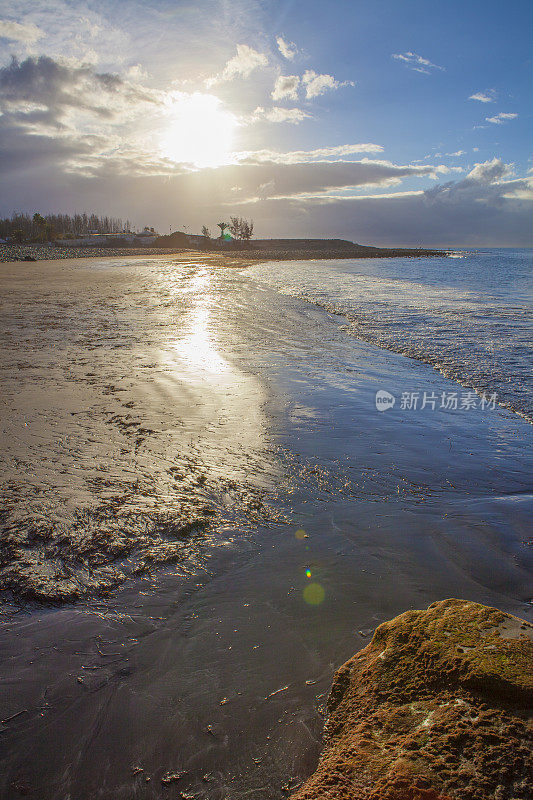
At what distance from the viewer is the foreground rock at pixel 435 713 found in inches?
44.8

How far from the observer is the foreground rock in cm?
114

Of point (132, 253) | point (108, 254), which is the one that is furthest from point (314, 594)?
point (132, 253)

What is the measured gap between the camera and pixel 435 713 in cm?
133

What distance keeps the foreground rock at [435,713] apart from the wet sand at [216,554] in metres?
0.31

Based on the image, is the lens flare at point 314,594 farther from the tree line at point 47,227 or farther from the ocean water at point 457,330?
the tree line at point 47,227

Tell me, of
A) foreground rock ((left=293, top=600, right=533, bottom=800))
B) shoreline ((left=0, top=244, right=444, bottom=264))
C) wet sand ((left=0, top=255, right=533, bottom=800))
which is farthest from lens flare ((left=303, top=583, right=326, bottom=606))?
shoreline ((left=0, top=244, right=444, bottom=264))

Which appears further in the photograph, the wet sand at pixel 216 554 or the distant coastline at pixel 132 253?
the distant coastline at pixel 132 253

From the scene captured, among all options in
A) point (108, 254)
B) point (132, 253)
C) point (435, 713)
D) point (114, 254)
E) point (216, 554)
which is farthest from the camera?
point (132, 253)

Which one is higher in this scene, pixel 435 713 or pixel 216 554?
pixel 435 713

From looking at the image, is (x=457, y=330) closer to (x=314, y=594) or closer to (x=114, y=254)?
(x=314, y=594)

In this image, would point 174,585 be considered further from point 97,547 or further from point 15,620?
point 15,620

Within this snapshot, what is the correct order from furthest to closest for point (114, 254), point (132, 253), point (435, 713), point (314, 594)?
point (132, 253) → point (114, 254) → point (314, 594) → point (435, 713)

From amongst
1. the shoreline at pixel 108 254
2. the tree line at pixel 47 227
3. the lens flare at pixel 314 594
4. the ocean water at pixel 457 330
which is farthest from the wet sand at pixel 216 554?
the tree line at pixel 47 227

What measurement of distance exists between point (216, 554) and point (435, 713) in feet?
5.36
